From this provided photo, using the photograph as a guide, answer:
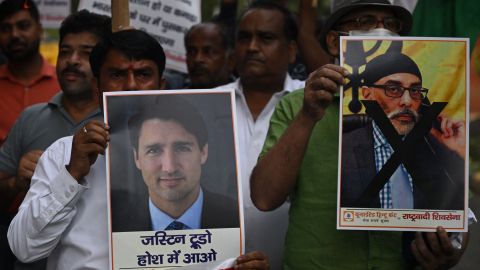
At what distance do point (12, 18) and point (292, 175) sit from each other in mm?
3742

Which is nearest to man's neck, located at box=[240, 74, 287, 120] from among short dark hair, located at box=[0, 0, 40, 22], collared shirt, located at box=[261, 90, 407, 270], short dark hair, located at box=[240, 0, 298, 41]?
short dark hair, located at box=[240, 0, 298, 41]

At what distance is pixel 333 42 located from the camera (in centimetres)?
452

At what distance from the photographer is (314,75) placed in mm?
3910

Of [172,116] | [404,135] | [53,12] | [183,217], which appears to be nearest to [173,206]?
[183,217]

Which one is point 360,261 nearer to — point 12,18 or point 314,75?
point 314,75

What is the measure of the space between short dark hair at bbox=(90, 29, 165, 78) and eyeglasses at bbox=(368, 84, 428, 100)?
43.1 inches

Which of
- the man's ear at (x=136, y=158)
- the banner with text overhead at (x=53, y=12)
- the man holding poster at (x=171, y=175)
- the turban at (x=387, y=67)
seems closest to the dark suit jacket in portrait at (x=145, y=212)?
the man holding poster at (x=171, y=175)

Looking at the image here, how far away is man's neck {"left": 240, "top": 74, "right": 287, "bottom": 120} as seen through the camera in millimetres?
5781

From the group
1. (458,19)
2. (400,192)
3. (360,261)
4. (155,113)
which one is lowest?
(360,261)

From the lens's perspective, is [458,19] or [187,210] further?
[458,19]

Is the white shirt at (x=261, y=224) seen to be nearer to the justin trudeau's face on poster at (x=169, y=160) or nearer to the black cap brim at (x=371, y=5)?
the black cap brim at (x=371, y=5)

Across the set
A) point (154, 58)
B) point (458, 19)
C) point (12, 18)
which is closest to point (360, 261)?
point (154, 58)

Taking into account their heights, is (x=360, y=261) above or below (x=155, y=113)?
below

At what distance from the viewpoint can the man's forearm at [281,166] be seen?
3973 millimetres
